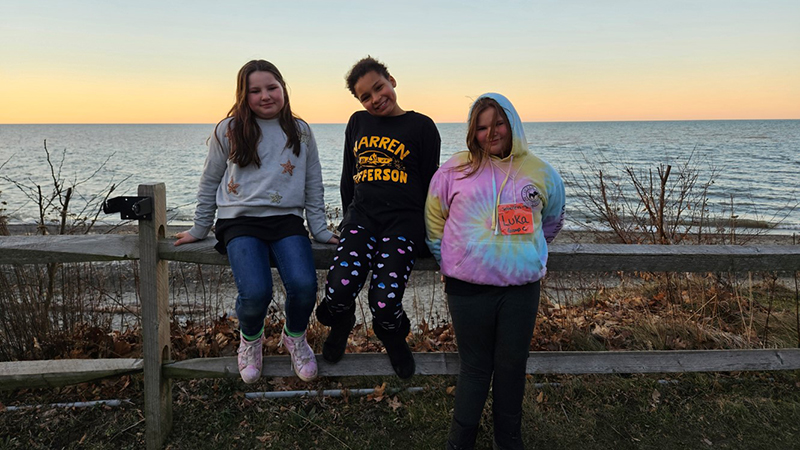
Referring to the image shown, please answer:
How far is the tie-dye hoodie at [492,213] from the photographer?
2492 mm

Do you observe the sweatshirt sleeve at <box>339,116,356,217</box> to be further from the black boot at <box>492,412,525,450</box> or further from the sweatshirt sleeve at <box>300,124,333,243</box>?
the black boot at <box>492,412,525,450</box>

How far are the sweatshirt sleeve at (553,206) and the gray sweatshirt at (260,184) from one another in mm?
1214

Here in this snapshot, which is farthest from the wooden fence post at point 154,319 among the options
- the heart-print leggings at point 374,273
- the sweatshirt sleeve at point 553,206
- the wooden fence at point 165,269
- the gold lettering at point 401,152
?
the sweatshirt sleeve at point 553,206

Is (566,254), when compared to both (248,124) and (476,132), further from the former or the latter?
(248,124)

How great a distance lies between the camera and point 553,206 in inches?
106

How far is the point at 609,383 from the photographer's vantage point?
12.0 feet

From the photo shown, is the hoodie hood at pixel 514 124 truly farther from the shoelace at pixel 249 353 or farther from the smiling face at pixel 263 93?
the shoelace at pixel 249 353

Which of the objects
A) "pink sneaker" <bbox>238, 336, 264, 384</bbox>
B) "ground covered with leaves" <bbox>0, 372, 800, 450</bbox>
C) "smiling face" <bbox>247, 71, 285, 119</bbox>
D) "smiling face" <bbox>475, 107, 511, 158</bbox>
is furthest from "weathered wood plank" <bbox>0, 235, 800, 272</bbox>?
"ground covered with leaves" <bbox>0, 372, 800, 450</bbox>

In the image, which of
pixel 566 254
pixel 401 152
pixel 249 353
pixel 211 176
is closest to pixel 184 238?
pixel 211 176

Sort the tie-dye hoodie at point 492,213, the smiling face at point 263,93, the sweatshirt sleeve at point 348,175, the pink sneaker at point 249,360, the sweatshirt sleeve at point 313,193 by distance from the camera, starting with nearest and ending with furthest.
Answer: the tie-dye hoodie at point 492,213 < the pink sneaker at point 249,360 < the smiling face at point 263,93 < the sweatshirt sleeve at point 313,193 < the sweatshirt sleeve at point 348,175

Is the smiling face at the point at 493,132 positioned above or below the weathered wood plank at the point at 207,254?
above

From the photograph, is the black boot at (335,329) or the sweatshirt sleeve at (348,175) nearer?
the black boot at (335,329)

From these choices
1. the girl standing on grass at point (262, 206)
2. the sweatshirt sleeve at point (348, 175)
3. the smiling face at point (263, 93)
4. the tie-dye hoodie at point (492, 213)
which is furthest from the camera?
the sweatshirt sleeve at point (348, 175)

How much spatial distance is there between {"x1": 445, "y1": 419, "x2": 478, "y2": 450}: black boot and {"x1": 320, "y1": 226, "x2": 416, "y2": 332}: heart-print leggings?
0.61m
